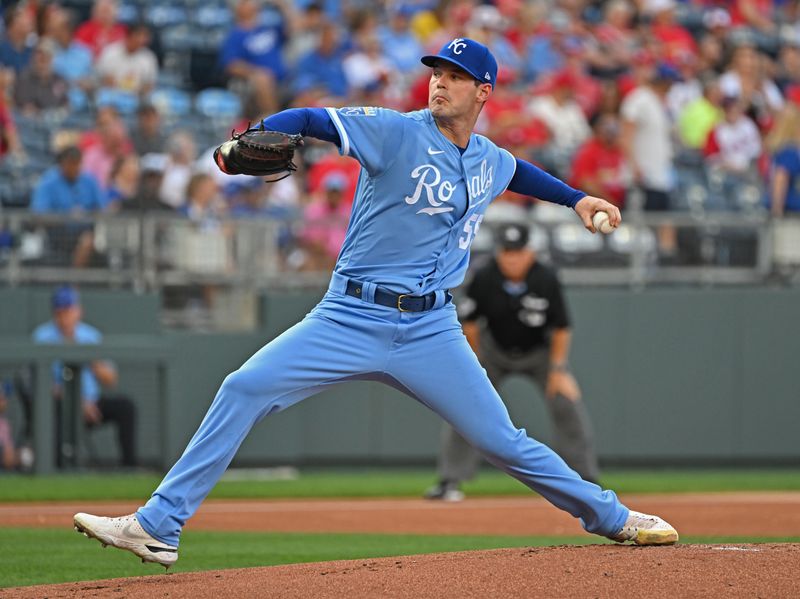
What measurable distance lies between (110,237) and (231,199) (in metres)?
1.30

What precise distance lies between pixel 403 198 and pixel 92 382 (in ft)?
22.2

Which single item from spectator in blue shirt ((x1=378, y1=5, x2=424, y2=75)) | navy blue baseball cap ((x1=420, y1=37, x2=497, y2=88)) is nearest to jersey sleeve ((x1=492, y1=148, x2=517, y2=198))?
navy blue baseball cap ((x1=420, y1=37, x2=497, y2=88))

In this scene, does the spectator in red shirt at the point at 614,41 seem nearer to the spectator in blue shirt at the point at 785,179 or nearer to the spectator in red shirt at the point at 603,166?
the spectator in red shirt at the point at 603,166

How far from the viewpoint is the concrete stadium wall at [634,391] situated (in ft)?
41.8

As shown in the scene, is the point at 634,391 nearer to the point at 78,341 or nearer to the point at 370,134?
the point at 78,341

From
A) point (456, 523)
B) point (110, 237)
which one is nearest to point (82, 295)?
point (110, 237)

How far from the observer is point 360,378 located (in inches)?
220

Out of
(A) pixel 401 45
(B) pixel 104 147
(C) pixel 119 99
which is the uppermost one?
(A) pixel 401 45

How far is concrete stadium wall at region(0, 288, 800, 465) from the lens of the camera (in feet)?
41.8

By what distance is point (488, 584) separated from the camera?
200 inches

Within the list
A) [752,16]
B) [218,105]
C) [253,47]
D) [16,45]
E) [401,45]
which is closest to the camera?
[16,45]

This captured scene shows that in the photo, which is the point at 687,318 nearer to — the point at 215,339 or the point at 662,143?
the point at 662,143

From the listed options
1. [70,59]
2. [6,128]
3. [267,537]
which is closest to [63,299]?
[6,128]

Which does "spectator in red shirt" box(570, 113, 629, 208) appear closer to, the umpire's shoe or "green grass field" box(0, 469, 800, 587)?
"green grass field" box(0, 469, 800, 587)
